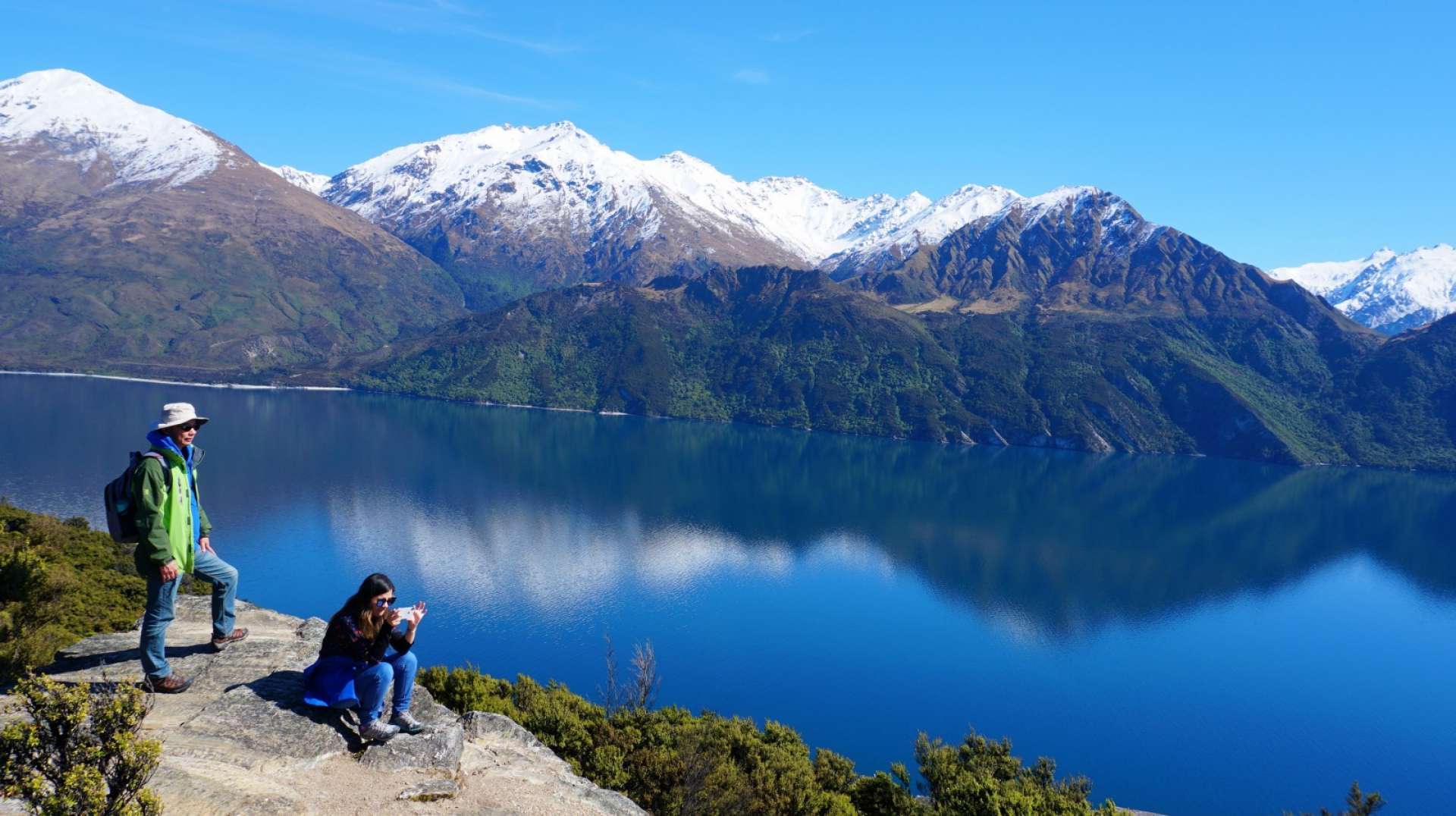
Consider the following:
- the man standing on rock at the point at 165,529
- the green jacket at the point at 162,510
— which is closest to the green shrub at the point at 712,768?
the man standing on rock at the point at 165,529

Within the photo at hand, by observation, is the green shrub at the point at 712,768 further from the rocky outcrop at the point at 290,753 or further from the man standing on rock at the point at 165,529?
the man standing on rock at the point at 165,529

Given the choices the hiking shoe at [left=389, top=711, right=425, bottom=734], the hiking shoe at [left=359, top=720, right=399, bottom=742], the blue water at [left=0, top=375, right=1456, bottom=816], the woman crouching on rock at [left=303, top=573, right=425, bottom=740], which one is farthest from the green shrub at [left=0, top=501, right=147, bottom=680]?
the blue water at [left=0, top=375, right=1456, bottom=816]

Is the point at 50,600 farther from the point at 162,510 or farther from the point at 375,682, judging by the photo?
the point at 375,682

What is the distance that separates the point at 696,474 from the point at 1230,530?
117801 millimetres

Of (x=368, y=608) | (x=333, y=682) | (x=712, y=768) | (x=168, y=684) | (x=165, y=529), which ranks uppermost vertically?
(x=165, y=529)

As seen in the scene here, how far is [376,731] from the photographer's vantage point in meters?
13.4

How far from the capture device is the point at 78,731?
898 centimetres

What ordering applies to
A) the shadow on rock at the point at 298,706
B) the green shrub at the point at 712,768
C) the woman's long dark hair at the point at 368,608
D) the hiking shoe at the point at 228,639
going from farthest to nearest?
the green shrub at the point at 712,768 → the hiking shoe at the point at 228,639 → the shadow on rock at the point at 298,706 → the woman's long dark hair at the point at 368,608

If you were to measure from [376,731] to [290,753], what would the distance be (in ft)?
4.26

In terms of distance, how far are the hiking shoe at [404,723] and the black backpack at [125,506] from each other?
5.24 m

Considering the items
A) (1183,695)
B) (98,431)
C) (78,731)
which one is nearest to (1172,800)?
(1183,695)

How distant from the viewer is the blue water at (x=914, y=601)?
72250 mm

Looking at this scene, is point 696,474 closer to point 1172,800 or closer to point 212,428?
point 212,428

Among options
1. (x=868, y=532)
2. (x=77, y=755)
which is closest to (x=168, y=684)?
(x=77, y=755)
